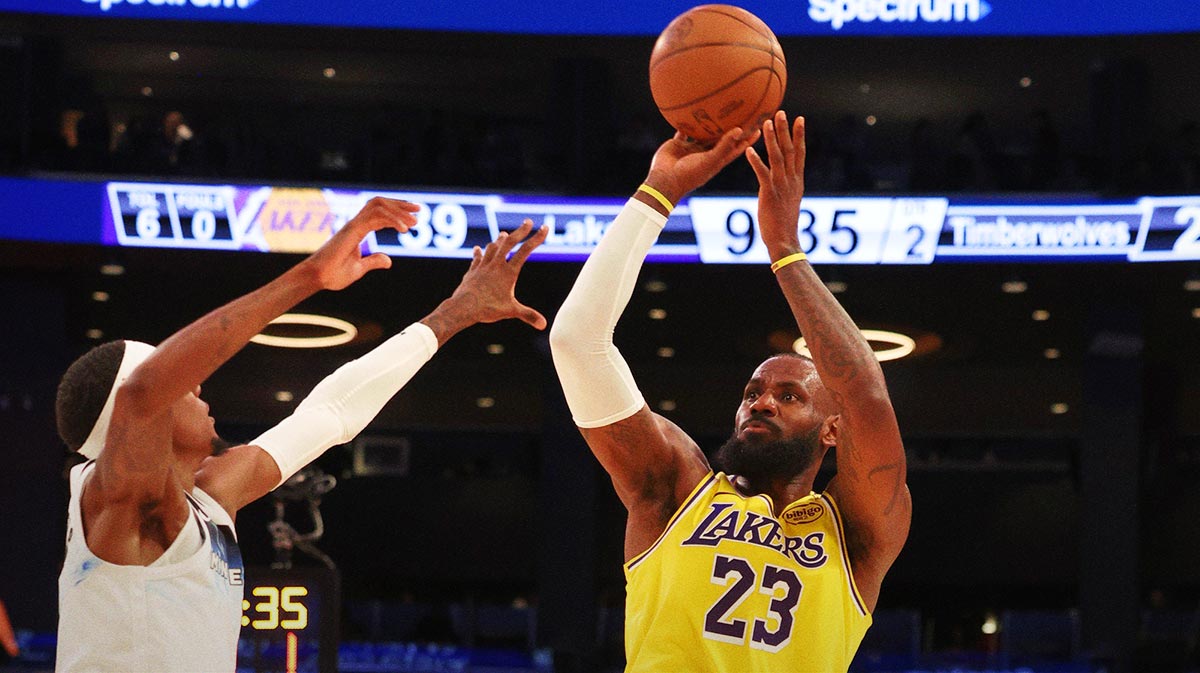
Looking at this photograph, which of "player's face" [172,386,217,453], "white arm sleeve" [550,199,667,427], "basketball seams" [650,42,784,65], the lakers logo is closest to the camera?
"player's face" [172,386,217,453]

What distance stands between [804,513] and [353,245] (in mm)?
1133

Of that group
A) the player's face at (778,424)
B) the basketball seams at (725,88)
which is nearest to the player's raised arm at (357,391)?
the basketball seams at (725,88)

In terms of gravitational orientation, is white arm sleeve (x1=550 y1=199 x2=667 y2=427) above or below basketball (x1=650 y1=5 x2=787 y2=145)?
below

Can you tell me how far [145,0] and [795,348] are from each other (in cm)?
716

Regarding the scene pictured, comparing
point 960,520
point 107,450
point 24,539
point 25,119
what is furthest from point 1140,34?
point 107,450

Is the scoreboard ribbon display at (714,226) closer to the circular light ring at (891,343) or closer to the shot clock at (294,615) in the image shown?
the circular light ring at (891,343)

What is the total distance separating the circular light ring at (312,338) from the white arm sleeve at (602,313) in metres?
11.1

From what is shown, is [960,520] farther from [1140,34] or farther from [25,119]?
[25,119]

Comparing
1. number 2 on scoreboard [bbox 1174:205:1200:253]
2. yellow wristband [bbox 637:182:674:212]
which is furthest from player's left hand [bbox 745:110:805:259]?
number 2 on scoreboard [bbox 1174:205:1200:253]

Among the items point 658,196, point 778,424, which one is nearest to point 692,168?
point 658,196

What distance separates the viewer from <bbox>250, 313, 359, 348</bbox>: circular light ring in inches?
560

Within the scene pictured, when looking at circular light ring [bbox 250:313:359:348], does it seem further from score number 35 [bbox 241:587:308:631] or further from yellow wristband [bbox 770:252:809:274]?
yellow wristband [bbox 770:252:809:274]

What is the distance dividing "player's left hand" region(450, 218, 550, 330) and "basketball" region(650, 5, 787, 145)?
17.1 inches

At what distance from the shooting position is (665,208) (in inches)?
120
